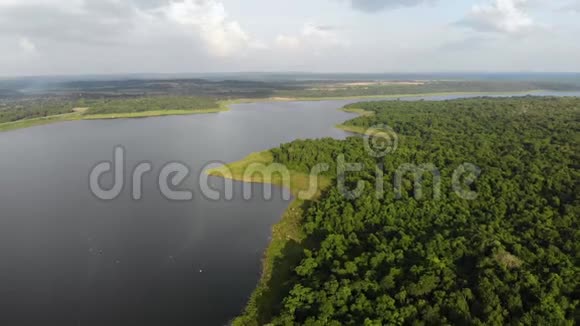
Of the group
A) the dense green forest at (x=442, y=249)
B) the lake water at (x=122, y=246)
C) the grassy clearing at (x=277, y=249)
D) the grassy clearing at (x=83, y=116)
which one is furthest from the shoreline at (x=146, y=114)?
the dense green forest at (x=442, y=249)

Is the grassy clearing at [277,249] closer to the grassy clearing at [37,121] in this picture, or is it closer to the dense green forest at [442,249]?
the dense green forest at [442,249]

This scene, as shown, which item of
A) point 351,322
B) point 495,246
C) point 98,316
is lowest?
point 98,316

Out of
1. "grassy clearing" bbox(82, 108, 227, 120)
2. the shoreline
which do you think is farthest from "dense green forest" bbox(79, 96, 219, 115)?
the shoreline

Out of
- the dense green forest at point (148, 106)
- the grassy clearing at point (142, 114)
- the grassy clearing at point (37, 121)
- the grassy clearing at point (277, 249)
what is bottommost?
the grassy clearing at point (277, 249)

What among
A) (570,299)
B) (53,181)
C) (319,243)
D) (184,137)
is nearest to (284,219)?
(319,243)

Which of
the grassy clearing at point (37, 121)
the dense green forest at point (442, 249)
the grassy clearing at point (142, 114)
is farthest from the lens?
the grassy clearing at point (142, 114)

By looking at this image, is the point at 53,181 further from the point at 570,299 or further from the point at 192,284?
the point at 570,299
